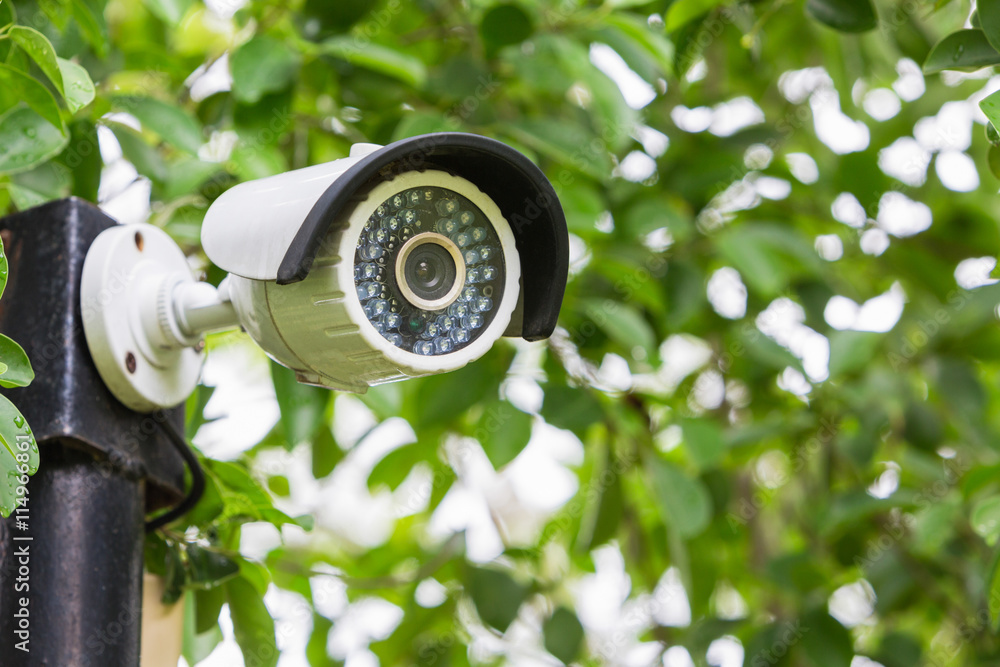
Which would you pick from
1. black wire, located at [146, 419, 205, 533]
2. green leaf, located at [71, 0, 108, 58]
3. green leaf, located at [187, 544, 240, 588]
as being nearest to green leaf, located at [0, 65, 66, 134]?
green leaf, located at [71, 0, 108, 58]

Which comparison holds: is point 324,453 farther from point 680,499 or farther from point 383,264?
point 383,264

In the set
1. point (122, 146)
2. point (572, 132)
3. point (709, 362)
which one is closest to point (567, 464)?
point (709, 362)

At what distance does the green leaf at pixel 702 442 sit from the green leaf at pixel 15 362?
0.88 metres

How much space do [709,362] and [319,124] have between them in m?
0.87

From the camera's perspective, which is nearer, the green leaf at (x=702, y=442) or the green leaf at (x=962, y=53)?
the green leaf at (x=962, y=53)

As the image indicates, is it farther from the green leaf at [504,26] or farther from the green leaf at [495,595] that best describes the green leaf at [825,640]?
the green leaf at [504,26]

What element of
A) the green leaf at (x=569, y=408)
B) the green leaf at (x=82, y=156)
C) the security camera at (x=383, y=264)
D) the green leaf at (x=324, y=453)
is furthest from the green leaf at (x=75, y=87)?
the green leaf at (x=324, y=453)

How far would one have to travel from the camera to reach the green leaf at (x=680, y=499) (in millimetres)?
1186

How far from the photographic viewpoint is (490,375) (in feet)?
3.87

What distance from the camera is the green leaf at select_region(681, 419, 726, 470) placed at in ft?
4.05

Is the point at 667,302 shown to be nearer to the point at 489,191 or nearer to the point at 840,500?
the point at 840,500

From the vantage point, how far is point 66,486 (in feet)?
2.09

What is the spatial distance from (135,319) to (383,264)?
23 cm

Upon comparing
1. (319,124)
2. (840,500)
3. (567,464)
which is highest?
(319,124)
